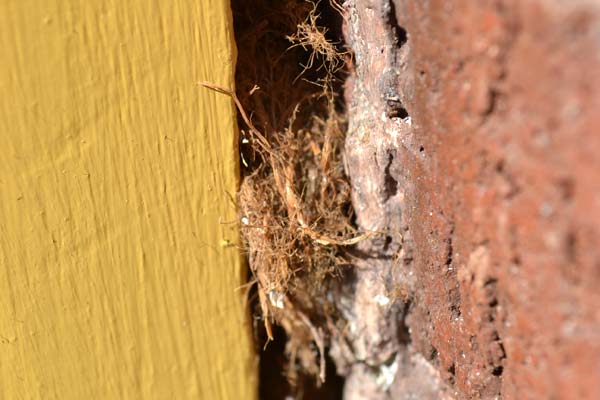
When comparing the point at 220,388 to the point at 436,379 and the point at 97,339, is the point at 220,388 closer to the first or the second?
the point at 97,339

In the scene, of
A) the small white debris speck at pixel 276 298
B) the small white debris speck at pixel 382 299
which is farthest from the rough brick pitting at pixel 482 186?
the small white debris speck at pixel 276 298

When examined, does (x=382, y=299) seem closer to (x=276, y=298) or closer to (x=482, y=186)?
(x=276, y=298)

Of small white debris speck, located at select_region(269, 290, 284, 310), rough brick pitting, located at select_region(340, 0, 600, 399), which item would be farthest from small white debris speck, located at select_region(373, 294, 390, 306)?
small white debris speck, located at select_region(269, 290, 284, 310)

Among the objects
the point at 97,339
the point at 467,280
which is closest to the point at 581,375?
the point at 467,280

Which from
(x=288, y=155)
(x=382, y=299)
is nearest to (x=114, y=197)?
(x=288, y=155)

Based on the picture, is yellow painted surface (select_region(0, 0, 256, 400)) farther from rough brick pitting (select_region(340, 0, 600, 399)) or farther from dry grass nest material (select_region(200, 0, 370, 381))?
rough brick pitting (select_region(340, 0, 600, 399))

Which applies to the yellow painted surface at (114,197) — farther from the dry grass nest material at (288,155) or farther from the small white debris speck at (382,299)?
the small white debris speck at (382,299)

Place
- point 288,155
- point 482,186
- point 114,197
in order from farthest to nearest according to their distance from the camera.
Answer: point 288,155 < point 114,197 < point 482,186
